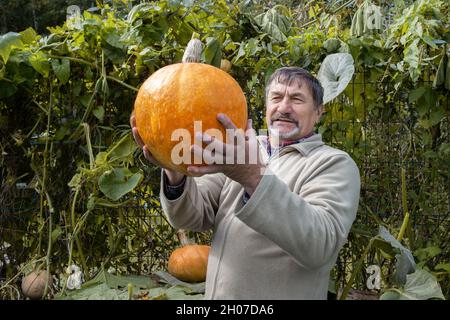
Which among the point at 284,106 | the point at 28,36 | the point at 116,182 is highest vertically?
the point at 28,36

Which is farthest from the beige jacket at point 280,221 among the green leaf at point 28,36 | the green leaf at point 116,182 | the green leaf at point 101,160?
the green leaf at point 28,36

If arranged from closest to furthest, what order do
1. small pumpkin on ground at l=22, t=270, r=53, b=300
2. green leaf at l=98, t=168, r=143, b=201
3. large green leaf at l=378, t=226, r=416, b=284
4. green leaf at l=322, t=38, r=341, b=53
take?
large green leaf at l=378, t=226, r=416, b=284, green leaf at l=98, t=168, r=143, b=201, small pumpkin on ground at l=22, t=270, r=53, b=300, green leaf at l=322, t=38, r=341, b=53

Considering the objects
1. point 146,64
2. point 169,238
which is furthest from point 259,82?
point 169,238

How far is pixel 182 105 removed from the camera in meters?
1.25

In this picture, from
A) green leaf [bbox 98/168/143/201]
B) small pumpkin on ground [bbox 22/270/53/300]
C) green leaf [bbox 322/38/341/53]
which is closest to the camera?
green leaf [bbox 98/168/143/201]

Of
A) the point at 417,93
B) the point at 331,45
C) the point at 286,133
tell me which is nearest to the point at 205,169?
the point at 286,133

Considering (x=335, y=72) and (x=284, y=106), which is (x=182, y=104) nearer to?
(x=284, y=106)

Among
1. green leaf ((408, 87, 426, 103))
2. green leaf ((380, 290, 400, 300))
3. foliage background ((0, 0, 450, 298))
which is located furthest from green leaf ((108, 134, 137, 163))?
green leaf ((408, 87, 426, 103))

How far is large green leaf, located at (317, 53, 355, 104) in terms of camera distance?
6.59 feet

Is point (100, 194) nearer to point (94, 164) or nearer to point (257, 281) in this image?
point (94, 164)

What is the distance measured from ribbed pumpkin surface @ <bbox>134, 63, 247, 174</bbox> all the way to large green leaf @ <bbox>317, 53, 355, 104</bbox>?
Answer: 0.76 metres

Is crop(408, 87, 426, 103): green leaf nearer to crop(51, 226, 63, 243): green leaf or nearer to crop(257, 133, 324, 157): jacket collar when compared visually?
crop(257, 133, 324, 157): jacket collar

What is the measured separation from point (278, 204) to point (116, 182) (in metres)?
0.92

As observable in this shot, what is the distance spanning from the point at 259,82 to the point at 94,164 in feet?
2.26
